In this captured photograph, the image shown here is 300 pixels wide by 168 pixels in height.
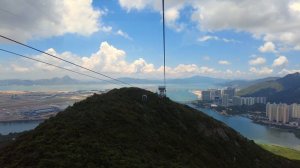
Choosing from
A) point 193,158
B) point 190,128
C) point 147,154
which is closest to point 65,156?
point 147,154

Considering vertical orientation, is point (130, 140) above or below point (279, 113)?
above

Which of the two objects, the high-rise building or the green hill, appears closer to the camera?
the green hill

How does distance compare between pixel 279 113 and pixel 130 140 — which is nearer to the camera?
pixel 130 140

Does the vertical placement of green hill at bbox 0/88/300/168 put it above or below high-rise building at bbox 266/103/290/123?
above

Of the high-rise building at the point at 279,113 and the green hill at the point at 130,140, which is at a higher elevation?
the green hill at the point at 130,140

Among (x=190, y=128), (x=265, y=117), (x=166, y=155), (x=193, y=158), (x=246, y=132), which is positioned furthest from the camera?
(x=265, y=117)

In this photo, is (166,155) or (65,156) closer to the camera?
(65,156)

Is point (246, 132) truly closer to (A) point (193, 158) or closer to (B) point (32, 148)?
(A) point (193, 158)

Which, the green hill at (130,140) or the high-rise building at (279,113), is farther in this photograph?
the high-rise building at (279,113)
